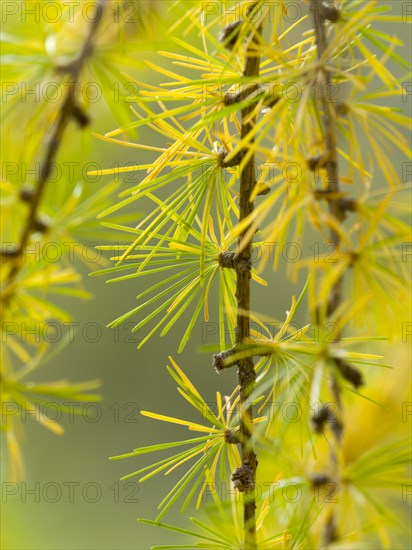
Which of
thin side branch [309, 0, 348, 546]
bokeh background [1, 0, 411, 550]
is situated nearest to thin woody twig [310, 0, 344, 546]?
thin side branch [309, 0, 348, 546]

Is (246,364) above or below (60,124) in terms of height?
below

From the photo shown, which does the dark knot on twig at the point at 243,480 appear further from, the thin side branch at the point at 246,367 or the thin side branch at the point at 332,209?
the thin side branch at the point at 332,209

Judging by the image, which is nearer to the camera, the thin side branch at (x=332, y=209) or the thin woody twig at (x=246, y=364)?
the thin side branch at (x=332, y=209)

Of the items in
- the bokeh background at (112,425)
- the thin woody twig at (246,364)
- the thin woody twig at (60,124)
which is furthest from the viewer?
the bokeh background at (112,425)

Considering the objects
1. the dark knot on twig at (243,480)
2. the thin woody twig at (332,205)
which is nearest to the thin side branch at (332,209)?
the thin woody twig at (332,205)

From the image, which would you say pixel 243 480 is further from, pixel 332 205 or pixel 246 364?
pixel 332 205

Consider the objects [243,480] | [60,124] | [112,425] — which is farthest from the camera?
[112,425]

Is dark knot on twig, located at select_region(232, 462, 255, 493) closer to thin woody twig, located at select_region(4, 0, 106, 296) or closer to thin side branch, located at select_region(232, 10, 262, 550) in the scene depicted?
thin side branch, located at select_region(232, 10, 262, 550)

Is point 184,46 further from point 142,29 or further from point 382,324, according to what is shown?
point 382,324

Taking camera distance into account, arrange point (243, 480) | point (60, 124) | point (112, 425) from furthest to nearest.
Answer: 1. point (112, 425)
2. point (243, 480)
3. point (60, 124)

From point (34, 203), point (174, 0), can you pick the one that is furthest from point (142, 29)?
point (34, 203)

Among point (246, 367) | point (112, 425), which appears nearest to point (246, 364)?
point (246, 367)
